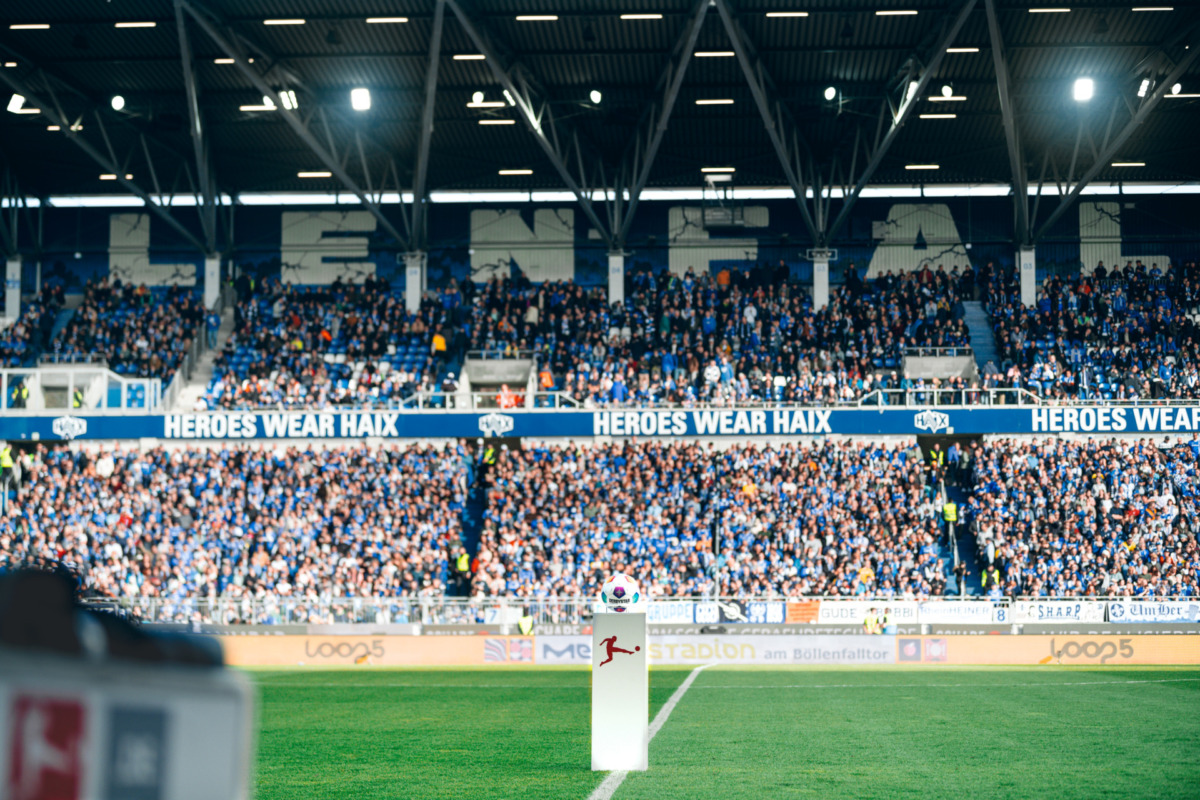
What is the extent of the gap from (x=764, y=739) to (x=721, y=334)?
97.8ft

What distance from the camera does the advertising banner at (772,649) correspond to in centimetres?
3000

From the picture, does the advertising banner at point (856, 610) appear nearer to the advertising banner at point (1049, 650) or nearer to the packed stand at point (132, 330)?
the advertising banner at point (1049, 650)

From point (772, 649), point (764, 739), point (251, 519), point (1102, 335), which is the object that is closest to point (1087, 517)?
point (1102, 335)

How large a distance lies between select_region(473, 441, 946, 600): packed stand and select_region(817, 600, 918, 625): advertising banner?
1.39 feet

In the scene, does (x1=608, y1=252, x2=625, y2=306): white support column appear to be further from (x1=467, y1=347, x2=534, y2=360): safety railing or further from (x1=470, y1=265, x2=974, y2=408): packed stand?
(x1=467, y1=347, x2=534, y2=360): safety railing

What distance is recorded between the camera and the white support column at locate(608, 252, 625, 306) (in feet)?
149

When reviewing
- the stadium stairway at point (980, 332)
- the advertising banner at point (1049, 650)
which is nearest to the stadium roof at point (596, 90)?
the stadium stairway at point (980, 332)

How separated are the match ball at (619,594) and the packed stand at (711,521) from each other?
825 inches

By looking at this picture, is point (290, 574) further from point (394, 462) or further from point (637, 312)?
point (637, 312)

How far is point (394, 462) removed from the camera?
37.8 m

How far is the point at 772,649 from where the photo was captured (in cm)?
3041

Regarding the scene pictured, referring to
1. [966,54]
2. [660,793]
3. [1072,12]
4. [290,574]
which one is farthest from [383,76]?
[660,793]

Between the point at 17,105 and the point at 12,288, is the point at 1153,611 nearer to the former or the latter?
the point at 17,105

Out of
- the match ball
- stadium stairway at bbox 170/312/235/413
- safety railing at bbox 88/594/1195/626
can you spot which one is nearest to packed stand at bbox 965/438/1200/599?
safety railing at bbox 88/594/1195/626
